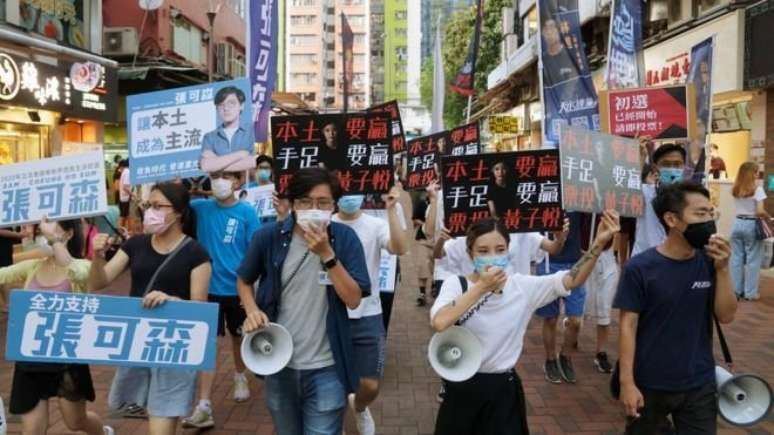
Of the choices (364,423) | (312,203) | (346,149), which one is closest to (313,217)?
(312,203)

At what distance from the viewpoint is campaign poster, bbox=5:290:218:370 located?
10.7 ft

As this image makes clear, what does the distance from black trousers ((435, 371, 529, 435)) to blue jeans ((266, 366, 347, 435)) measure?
0.50m

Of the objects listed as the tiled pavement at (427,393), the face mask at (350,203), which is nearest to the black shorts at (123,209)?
the tiled pavement at (427,393)

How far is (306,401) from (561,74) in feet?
21.1

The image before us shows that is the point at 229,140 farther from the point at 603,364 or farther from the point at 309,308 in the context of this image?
the point at 603,364

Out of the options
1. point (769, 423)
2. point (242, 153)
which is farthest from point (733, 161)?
point (242, 153)

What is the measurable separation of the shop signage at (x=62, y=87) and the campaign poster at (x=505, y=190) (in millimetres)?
9077

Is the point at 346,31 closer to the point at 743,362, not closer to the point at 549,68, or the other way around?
the point at 549,68

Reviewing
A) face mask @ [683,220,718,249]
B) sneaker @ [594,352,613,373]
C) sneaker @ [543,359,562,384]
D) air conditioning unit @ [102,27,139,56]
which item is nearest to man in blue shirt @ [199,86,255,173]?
sneaker @ [543,359,562,384]

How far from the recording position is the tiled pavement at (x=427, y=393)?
485cm

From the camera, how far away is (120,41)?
16.8 m

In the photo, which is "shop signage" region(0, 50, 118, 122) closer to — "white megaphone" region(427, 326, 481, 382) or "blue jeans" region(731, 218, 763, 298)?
"white megaphone" region(427, 326, 481, 382)

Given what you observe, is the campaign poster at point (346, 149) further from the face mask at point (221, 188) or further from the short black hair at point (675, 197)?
the short black hair at point (675, 197)

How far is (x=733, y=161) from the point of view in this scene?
1302 cm
